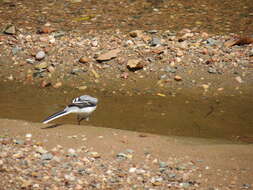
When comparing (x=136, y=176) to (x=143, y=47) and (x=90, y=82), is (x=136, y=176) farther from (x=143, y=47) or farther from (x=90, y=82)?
(x=143, y=47)

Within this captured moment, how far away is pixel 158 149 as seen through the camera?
6.94 metres

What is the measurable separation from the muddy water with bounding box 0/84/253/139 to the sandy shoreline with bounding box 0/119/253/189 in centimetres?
83

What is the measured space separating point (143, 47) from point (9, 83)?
2.75 meters

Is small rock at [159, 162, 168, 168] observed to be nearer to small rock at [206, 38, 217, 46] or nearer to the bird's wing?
the bird's wing

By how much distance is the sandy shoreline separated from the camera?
6047mm

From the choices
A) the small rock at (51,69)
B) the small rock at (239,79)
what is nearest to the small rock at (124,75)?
the small rock at (51,69)

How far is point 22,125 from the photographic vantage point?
7.61 meters

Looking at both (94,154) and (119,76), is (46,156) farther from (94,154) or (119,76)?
(119,76)

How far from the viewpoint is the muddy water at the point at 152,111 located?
8.50m

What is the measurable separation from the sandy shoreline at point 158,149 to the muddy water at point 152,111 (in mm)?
832

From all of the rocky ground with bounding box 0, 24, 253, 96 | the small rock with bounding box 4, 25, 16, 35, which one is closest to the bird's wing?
the rocky ground with bounding box 0, 24, 253, 96

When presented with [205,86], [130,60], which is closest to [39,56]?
[130,60]

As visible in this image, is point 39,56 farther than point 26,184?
Yes

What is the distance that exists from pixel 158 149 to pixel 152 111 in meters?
2.36
